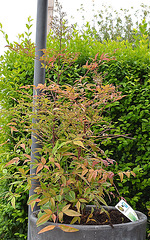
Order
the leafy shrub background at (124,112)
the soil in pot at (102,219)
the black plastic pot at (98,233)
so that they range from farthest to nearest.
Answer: the leafy shrub background at (124,112), the soil in pot at (102,219), the black plastic pot at (98,233)

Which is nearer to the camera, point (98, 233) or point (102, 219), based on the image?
point (98, 233)

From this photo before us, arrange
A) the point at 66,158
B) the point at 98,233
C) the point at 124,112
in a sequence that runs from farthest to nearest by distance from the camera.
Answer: the point at 124,112, the point at 66,158, the point at 98,233

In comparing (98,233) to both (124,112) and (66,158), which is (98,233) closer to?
(66,158)

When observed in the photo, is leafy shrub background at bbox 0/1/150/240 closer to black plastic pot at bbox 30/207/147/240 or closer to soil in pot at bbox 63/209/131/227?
soil in pot at bbox 63/209/131/227

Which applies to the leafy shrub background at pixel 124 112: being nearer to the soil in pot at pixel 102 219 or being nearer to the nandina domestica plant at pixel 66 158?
the soil in pot at pixel 102 219

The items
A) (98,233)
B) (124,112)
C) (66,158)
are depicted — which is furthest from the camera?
(124,112)

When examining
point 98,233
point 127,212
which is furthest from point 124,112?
point 98,233

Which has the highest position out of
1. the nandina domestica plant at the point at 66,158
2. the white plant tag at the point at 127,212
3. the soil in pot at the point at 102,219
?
the nandina domestica plant at the point at 66,158

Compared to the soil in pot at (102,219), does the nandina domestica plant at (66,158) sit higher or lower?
higher

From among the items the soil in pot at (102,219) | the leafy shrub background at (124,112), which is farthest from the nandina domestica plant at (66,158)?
the leafy shrub background at (124,112)

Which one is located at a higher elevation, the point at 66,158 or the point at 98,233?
the point at 66,158

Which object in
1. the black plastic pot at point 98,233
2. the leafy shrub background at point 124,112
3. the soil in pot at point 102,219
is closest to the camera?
the black plastic pot at point 98,233

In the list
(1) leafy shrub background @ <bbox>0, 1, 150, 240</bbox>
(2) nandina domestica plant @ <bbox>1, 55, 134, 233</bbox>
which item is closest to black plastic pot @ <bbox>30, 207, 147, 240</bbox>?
(2) nandina domestica plant @ <bbox>1, 55, 134, 233</bbox>

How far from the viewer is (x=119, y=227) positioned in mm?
1216
